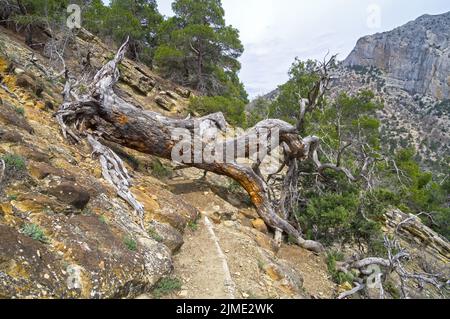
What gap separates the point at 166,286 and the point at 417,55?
118 meters

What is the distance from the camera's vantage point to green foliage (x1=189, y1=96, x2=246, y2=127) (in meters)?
13.9

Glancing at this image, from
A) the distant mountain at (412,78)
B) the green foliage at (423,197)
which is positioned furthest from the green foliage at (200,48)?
the distant mountain at (412,78)

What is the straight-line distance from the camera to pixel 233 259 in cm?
509

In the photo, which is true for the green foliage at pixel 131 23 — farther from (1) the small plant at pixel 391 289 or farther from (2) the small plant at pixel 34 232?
(1) the small plant at pixel 391 289

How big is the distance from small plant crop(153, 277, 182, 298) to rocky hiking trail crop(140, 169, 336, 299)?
2.8 inches

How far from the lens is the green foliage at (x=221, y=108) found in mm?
13914

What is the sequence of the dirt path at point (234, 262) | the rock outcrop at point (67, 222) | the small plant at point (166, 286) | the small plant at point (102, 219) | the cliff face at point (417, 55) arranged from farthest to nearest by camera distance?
the cliff face at point (417, 55), the dirt path at point (234, 262), the small plant at point (102, 219), the small plant at point (166, 286), the rock outcrop at point (67, 222)

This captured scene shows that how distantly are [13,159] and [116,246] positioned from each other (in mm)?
1772

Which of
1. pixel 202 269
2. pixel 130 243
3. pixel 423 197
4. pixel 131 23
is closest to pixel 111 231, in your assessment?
pixel 130 243

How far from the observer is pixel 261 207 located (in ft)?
24.0

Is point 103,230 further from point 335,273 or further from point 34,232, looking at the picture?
point 335,273

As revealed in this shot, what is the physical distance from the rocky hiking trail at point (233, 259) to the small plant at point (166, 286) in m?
0.07

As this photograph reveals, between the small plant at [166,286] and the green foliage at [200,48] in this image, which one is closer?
the small plant at [166,286]

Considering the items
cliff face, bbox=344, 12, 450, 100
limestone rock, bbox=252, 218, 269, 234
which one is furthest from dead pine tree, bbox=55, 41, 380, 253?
cliff face, bbox=344, 12, 450, 100
